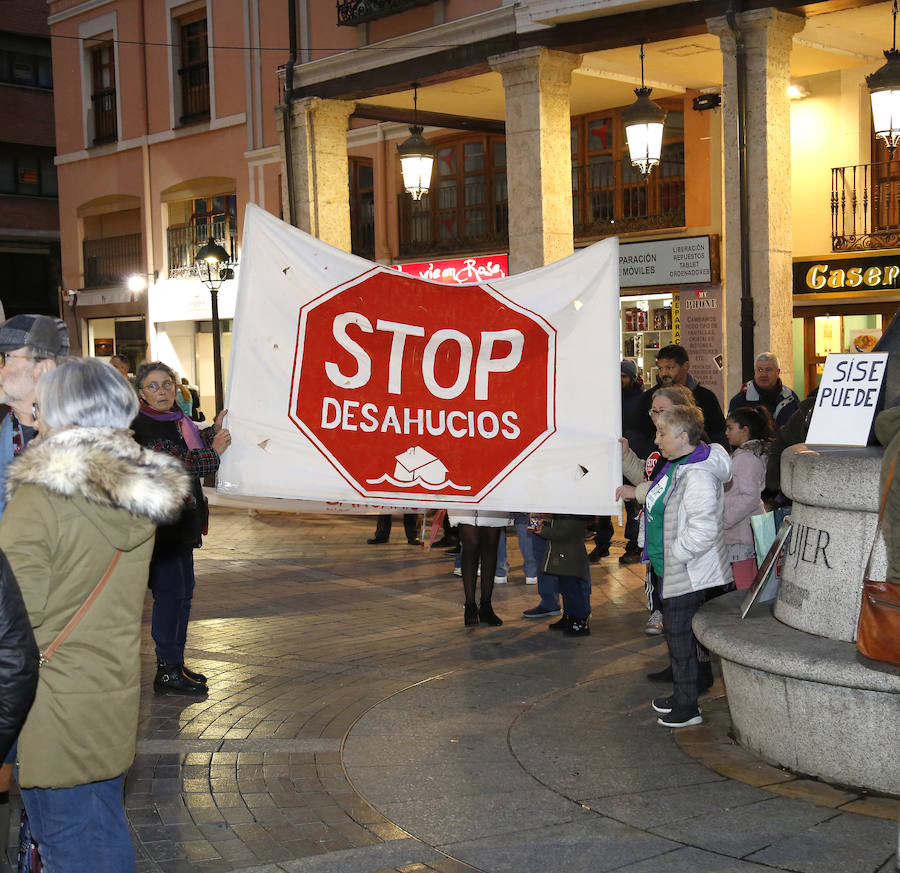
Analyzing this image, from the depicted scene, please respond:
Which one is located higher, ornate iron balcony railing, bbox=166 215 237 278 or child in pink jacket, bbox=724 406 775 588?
ornate iron balcony railing, bbox=166 215 237 278

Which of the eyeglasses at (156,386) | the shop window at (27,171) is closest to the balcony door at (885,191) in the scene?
the eyeglasses at (156,386)

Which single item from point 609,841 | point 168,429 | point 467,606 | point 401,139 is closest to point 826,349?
point 401,139

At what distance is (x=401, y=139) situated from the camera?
19859 millimetres

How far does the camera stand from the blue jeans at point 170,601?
703 cm

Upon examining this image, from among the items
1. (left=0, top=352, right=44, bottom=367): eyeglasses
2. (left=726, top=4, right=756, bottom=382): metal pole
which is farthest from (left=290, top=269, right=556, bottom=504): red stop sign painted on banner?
(left=726, top=4, right=756, bottom=382): metal pole

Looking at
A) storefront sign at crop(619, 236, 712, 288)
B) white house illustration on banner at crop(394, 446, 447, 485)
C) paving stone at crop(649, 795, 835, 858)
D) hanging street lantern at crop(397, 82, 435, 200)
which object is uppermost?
hanging street lantern at crop(397, 82, 435, 200)

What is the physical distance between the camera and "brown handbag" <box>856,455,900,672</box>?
12.5ft

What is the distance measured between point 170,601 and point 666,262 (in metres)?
11.2

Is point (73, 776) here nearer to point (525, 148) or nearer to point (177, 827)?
point (177, 827)

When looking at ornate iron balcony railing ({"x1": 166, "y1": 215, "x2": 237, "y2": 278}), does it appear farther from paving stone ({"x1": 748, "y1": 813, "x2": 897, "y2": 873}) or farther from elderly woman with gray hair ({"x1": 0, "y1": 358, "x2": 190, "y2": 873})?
A: elderly woman with gray hair ({"x1": 0, "y1": 358, "x2": 190, "y2": 873})

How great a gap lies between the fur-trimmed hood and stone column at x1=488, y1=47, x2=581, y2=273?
33.2 feet

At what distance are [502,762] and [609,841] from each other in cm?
106

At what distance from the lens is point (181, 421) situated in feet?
23.4

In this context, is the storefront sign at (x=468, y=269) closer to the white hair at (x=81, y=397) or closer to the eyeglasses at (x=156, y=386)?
the eyeglasses at (x=156, y=386)
